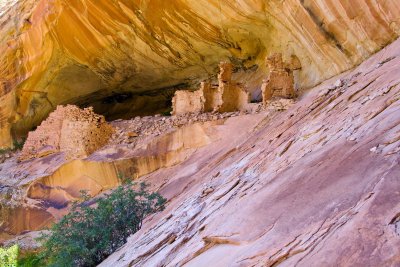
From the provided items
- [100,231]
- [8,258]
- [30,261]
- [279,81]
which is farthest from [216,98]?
[30,261]

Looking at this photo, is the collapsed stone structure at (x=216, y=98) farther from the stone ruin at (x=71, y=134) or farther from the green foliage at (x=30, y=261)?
the green foliage at (x=30, y=261)

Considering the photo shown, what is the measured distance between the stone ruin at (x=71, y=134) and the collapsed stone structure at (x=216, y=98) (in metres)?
2.26

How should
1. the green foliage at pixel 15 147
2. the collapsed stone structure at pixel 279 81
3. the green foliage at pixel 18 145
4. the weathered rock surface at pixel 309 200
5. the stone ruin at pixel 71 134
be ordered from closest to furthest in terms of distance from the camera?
the weathered rock surface at pixel 309 200 < the collapsed stone structure at pixel 279 81 < the stone ruin at pixel 71 134 < the green foliage at pixel 15 147 < the green foliage at pixel 18 145

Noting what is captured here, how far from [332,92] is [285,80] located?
14.3ft

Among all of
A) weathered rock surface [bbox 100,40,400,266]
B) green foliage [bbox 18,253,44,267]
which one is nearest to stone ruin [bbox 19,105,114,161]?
green foliage [bbox 18,253,44,267]

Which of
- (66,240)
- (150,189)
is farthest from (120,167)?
(66,240)

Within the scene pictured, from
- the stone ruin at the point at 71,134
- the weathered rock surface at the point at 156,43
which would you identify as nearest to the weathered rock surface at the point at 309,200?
the weathered rock surface at the point at 156,43

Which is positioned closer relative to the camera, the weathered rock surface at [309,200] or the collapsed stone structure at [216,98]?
the weathered rock surface at [309,200]

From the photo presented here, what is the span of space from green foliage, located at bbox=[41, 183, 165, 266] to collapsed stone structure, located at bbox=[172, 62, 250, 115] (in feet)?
13.8

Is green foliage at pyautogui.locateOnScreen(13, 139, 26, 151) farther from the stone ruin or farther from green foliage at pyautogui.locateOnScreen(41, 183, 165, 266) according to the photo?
green foliage at pyautogui.locateOnScreen(41, 183, 165, 266)

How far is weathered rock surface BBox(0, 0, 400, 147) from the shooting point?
1127 cm

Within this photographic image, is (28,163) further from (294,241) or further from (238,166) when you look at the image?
(294,241)

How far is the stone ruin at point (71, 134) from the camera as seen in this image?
43.7 feet

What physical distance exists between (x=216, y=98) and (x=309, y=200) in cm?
960
